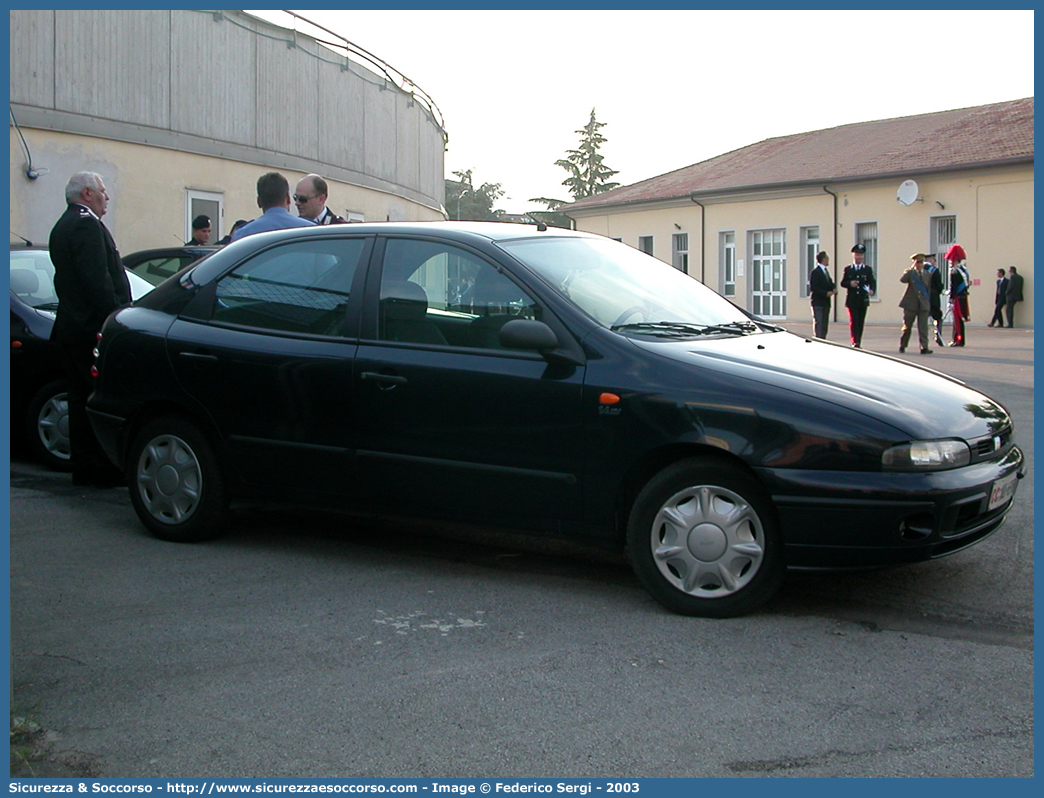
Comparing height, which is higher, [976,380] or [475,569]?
[976,380]

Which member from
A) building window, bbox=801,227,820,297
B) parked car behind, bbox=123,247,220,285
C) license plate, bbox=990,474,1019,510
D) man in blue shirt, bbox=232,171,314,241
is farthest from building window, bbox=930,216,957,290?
license plate, bbox=990,474,1019,510

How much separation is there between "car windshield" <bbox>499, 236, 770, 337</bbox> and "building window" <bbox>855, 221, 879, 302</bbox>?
31810 mm

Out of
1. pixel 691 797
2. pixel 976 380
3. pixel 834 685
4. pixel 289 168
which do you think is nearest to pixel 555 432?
pixel 834 685

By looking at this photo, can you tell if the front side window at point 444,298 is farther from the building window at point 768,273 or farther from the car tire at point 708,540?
the building window at point 768,273

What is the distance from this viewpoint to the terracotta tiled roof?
109 ft

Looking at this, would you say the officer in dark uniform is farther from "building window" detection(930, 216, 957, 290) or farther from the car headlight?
"building window" detection(930, 216, 957, 290)

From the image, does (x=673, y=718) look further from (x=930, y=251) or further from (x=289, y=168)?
(x=930, y=251)

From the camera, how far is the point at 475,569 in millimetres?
5539

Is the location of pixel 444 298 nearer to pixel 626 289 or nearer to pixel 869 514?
pixel 626 289

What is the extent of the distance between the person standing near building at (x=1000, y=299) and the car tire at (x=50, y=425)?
28.4 m

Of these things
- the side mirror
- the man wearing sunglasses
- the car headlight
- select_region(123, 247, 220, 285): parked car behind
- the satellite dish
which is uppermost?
the satellite dish

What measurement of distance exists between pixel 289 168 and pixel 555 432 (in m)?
17.0

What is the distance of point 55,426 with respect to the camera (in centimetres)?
813

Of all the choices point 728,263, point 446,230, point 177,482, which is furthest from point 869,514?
point 728,263
